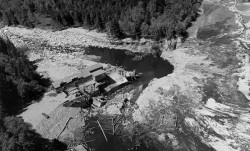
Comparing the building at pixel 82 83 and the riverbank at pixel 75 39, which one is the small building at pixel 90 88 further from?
the riverbank at pixel 75 39

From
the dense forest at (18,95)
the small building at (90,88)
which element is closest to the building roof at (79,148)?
the dense forest at (18,95)

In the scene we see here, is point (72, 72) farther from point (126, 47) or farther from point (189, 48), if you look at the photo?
point (189, 48)

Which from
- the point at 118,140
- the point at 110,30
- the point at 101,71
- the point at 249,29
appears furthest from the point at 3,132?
the point at 249,29

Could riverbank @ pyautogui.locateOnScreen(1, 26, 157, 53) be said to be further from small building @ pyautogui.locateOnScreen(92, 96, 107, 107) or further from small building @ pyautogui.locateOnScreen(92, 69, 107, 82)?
small building @ pyautogui.locateOnScreen(92, 96, 107, 107)

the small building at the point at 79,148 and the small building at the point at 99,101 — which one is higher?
the small building at the point at 99,101

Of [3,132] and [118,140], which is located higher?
[3,132]
